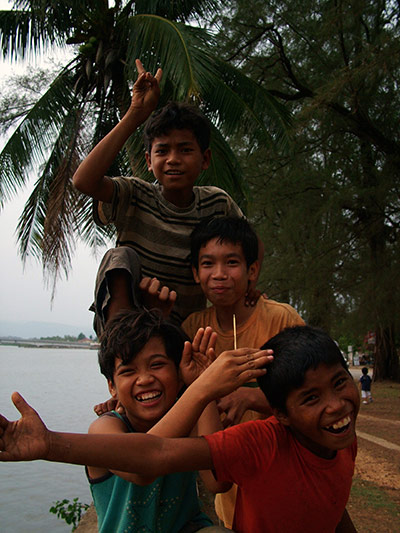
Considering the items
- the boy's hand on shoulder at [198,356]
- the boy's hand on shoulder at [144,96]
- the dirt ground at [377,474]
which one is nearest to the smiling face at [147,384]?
the boy's hand on shoulder at [198,356]

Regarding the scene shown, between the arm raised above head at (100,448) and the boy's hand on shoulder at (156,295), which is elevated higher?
the boy's hand on shoulder at (156,295)

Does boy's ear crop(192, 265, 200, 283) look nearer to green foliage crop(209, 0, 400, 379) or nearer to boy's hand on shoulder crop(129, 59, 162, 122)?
boy's hand on shoulder crop(129, 59, 162, 122)

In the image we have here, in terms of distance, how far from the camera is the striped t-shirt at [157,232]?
8.73 feet

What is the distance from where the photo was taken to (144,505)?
1874mm

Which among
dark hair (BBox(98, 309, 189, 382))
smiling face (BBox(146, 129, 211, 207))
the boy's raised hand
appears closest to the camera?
the boy's raised hand

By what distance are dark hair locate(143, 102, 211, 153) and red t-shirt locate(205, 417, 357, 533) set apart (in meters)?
1.49

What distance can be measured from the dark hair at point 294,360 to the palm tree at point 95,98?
569 cm

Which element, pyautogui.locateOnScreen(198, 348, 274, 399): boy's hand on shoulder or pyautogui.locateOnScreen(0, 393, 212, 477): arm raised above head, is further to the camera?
pyautogui.locateOnScreen(198, 348, 274, 399): boy's hand on shoulder

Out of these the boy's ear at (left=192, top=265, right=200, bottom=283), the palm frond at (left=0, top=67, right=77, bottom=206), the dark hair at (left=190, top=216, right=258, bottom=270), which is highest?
the palm frond at (left=0, top=67, right=77, bottom=206)

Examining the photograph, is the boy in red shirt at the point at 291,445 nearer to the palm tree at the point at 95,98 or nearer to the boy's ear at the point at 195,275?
the boy's ear at the point at 195,275

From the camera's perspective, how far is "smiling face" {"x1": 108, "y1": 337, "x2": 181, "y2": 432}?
75.7 inches

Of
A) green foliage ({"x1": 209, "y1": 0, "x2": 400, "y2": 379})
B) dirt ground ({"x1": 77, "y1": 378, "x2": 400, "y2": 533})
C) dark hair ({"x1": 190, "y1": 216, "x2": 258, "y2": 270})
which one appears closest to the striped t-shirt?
dark hair ({"x1": 190, "y1": 216, "x2": 258, "y2": 270})

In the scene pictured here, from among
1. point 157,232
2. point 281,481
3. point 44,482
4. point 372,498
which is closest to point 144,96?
point 157,232

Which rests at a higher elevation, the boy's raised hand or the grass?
the boy's raised hand
